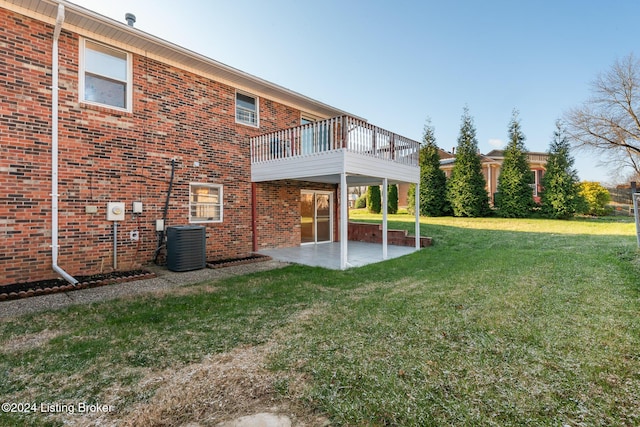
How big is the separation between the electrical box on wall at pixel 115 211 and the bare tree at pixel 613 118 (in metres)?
28.2

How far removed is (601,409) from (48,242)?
8414mm

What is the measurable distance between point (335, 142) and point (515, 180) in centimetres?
1476

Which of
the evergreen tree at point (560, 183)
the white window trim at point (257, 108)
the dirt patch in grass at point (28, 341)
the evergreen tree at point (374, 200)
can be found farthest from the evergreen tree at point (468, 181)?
the dirt patch in grass at point (28, 341)

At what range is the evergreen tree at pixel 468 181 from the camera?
1808cm

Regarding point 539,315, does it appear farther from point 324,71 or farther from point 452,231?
point 324,71

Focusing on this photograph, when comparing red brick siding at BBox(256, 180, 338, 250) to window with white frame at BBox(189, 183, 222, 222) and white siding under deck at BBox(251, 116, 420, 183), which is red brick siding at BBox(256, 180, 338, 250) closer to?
white siding under deck at BBox(251, 116, 420, 183)

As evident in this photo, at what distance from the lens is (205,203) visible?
880 cm

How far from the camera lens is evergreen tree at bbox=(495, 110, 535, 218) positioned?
1767 centimetres

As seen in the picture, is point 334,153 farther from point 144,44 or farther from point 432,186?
point 432,186

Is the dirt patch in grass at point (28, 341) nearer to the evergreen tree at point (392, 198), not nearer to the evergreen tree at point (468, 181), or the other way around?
the evergreen tree at point (468, 181)

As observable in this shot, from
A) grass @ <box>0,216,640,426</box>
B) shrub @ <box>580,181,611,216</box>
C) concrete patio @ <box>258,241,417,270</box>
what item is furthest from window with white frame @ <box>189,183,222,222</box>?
shrub @ <box>580,181,611,216</box>

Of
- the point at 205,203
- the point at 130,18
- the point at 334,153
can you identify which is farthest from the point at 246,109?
the point at 334,153

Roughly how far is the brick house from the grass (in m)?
2.78

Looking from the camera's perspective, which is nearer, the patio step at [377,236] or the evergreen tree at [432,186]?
the patio step at [377,236]
